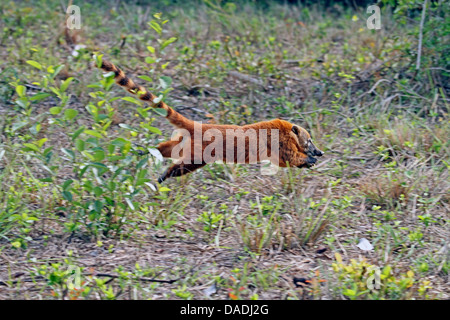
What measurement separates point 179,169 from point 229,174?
0.49m

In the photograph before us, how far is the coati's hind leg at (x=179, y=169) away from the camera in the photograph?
4.08 meters

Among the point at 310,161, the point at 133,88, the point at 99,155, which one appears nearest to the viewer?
the point at 99,155

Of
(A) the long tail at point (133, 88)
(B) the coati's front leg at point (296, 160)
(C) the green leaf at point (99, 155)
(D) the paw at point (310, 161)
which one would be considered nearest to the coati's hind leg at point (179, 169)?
(A) the long tail at point (133, 88)

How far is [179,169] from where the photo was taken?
4090 mm

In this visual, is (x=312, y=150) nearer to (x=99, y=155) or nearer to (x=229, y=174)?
(x=229, y=174)

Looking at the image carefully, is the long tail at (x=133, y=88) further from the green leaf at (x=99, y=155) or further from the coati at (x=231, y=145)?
the green leaf at (x=99, y=155)

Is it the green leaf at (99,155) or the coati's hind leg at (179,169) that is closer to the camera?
the green leaf at (99,155)

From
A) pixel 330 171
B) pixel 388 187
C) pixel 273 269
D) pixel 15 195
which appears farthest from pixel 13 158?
pixel 388 187

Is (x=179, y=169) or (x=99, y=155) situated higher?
(x=99, y=155)

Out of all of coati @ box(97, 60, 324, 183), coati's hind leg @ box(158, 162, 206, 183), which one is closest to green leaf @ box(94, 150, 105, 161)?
coati @ box(97, 60, 324, 183)

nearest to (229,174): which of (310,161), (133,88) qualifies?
(310,161)

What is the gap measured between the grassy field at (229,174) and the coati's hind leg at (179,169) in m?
0.09

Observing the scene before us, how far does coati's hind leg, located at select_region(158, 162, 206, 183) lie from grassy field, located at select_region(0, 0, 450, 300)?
94 mm
